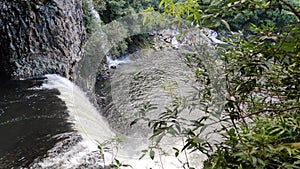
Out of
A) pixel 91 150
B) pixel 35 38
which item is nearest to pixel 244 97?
pixel 91 150

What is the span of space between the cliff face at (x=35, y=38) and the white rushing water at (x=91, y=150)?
1.14 metres

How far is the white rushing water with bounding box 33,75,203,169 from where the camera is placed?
2.37m

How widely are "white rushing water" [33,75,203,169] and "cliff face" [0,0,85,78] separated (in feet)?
3.73

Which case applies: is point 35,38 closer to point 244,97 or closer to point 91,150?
point 91,150

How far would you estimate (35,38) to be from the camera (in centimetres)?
477

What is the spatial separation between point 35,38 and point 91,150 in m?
3.03

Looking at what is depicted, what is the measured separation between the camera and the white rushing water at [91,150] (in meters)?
2.37

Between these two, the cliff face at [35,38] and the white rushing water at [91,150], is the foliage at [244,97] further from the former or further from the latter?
the cliff face at [35,38]

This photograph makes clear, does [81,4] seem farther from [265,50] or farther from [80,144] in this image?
[265,50]

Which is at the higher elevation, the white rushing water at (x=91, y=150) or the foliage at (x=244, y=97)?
the foliage at (x=244, y=97)

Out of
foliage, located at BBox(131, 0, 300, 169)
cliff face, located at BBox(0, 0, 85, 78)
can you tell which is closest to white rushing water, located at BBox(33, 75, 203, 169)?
foliage, located at BBox(131, 0, 300, 169)

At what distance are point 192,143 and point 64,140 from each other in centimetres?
225

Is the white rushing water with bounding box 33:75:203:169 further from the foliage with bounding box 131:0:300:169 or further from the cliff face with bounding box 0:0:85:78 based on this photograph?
the cliff face with bounding box 0:0:85:78

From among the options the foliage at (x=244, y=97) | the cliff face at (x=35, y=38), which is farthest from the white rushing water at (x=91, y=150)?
the cliff face at (x=35, y=38)
